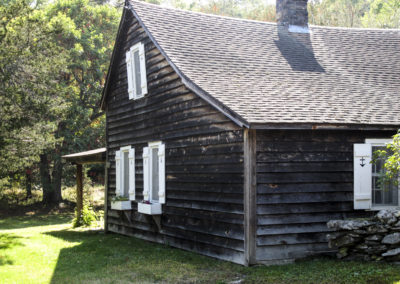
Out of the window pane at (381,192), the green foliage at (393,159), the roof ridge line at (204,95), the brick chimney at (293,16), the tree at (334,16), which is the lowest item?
the window pane at (381,192)

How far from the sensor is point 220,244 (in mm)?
10297

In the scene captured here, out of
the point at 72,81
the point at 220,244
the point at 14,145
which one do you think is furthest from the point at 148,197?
the point at 72,81

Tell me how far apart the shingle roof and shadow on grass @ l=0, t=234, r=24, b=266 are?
5766 mm

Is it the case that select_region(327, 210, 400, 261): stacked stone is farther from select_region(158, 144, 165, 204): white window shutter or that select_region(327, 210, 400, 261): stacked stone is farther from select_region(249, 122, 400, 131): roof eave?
select_region(158, 144, 165, 204): white window shutter

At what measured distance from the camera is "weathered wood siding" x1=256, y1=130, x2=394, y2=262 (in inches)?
380

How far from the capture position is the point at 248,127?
9.02 metres

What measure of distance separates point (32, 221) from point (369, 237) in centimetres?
1739

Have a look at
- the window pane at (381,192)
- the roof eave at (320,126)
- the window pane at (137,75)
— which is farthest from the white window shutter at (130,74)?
the window pane at (381,192)

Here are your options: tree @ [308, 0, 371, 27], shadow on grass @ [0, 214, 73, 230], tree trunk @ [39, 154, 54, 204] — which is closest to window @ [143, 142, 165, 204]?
shadow on grass @ [0, 214, 73, 230]

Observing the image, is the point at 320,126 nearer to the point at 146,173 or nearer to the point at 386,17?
the point at 146,173

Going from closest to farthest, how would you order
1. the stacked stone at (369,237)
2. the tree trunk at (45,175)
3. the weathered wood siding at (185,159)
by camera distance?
the stacked stone at (369,237) < the weathered wood siding at (185,159) < the tree trunk at (45,175)

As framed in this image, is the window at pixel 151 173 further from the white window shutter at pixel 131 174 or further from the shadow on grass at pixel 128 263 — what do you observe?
the shadow on grass at pixel 128 263

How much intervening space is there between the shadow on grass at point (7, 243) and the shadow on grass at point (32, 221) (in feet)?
15.1

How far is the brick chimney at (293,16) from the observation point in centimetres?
1548
